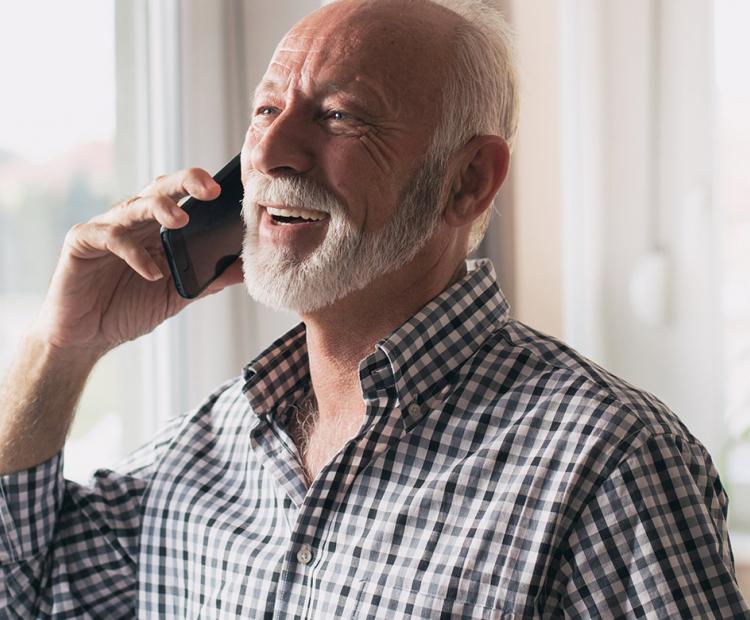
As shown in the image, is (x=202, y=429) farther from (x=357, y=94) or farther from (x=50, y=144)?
(x=50, y=144)

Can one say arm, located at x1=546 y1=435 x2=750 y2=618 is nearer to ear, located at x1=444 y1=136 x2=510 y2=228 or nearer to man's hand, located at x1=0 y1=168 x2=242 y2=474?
ear, located at x1=444 y1=136 x2=510 y2=228

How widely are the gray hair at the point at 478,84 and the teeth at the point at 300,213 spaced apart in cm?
19

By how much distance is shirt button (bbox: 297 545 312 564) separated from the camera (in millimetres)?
1229

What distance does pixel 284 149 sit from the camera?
1259mm

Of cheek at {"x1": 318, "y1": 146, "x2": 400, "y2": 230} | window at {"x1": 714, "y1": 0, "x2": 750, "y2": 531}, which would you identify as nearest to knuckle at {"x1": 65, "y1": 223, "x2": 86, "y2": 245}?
cheek at {"x1": 318, "y1": 146, "x2": 400, "y2": 230}

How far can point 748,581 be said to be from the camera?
1.99 meters

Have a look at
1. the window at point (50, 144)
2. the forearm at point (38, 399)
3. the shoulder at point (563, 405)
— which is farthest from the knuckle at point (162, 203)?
the window at point (50, 144)

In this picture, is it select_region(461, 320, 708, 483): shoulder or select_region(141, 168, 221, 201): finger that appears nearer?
select_region(461, 320, 708, 483): shoulder

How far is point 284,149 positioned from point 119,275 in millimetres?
404

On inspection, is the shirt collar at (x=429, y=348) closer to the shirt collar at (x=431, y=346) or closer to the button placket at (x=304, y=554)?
the shirt collar at (x=431, y=346)

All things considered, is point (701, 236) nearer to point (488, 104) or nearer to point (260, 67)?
point (488, 104)

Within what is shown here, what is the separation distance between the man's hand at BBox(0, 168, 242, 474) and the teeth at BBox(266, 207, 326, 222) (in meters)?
0.14

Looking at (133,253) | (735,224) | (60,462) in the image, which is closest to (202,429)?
(60,462)

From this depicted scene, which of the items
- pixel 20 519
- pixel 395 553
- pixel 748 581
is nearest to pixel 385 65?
pixel 395 553
